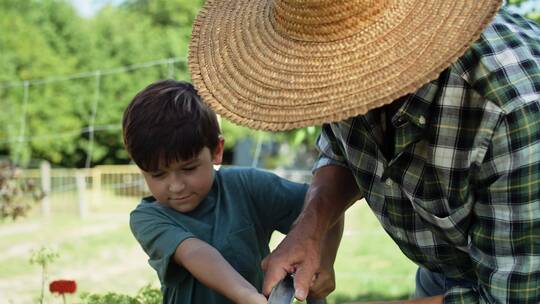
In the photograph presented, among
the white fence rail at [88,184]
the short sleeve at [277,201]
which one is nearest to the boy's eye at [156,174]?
the short sleeve at [277,201]

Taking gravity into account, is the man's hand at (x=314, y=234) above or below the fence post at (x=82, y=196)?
above

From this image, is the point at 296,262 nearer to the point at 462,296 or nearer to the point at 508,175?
the point at 462,296

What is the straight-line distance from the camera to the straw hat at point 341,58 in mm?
1481

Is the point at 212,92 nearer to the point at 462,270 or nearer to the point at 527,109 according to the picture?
the point at 527,109

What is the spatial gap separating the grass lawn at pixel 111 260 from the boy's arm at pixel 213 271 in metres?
1.93

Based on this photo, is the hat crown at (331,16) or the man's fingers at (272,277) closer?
the hat crown at (331,16)

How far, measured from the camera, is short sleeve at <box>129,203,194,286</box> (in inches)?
85.1

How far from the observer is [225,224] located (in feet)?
7.65

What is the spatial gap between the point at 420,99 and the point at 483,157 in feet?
0.55

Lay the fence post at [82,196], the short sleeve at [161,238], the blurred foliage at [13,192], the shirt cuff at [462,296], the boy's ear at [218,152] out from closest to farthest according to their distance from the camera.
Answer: the shirt cuff at [462,296] < the short sleeve at [161,238] < the boy's ear at [218,152] < the blurred foliage at [13,192] < the fence post at [82,196]

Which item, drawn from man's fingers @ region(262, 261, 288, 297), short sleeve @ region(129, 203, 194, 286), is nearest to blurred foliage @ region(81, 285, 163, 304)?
short sleeve @ region(129, 203, 194, 286)

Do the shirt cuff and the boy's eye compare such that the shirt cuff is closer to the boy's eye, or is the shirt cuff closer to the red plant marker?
the boy's eye

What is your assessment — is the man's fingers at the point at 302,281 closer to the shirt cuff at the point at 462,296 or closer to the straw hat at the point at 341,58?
the shirt cuff at the point at 462,296

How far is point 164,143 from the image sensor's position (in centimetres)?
219
